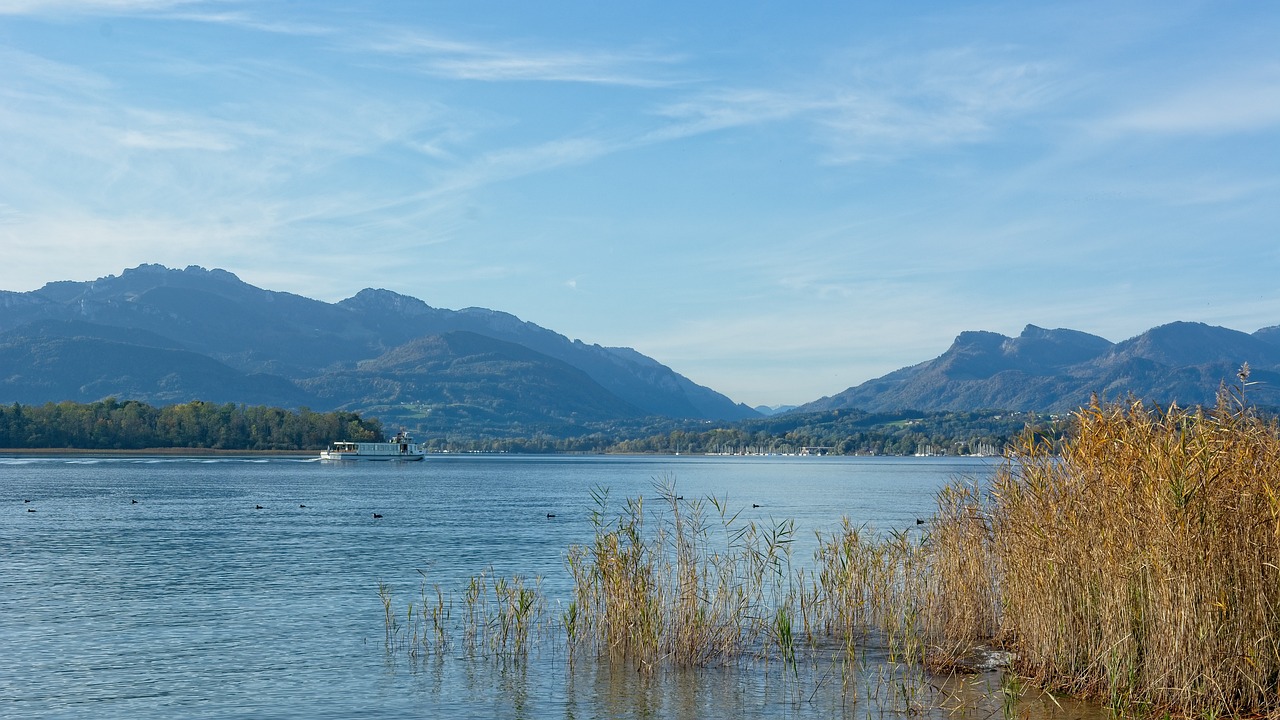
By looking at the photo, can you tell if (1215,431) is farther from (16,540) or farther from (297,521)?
(297,521)

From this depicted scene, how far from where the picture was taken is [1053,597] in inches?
717

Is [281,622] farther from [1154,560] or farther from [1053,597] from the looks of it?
[1154,560]

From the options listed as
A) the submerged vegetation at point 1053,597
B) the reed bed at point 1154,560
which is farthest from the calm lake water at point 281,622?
the reed bed at point 1154,560

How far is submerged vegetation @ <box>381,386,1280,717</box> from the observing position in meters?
15.6

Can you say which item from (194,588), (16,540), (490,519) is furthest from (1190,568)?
(490,519)

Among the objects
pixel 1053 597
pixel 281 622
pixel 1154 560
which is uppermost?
pixel 1154 560

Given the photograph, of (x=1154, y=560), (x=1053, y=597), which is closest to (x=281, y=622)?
(x=1053, y=597)

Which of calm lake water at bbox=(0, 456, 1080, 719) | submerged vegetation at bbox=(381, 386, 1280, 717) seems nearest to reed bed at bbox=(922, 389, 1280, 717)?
submerged vegetation at bbox=(381, 386, 1280, 717)

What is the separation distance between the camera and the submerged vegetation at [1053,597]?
1562 centimetres

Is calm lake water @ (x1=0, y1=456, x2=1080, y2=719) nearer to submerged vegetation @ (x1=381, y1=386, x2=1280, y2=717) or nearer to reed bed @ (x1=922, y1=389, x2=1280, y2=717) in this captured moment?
submerged vegetation @ (x1=381, y1=386, x2=1280, y2=717)

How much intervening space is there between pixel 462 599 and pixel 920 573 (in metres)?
13.7

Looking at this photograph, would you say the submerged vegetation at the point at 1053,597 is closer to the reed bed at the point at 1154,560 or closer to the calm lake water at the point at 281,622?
the reed bed at the point at 1154,560

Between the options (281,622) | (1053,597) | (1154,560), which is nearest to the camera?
(1154,560)

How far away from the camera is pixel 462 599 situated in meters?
31.8
